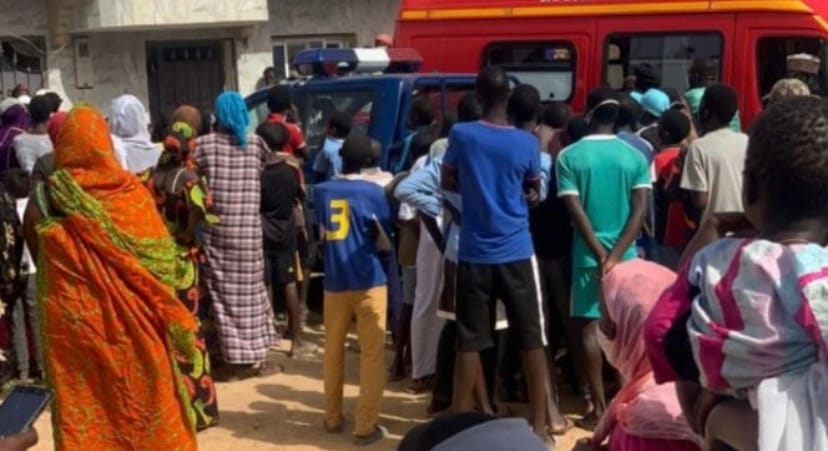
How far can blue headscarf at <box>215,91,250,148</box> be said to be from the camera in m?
6.41

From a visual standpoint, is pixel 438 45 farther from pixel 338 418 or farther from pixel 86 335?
pixel 86 335

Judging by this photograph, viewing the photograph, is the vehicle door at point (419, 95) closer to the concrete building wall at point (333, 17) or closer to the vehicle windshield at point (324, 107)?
the vehicle windshield at point (324, 107)

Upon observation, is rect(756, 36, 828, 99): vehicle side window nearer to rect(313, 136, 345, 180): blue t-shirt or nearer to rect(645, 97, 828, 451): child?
rect(313, 136, 345, 180): blue t-shirt

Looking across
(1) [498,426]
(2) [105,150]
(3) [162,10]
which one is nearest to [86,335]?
(2) [105,150]

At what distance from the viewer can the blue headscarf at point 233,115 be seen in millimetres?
6410

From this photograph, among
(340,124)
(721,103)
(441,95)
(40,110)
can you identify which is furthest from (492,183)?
(40,110)

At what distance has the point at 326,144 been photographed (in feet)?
25.5

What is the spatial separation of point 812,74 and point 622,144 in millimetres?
3395

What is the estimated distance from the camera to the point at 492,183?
518cm

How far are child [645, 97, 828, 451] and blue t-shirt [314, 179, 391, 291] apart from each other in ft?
11.5

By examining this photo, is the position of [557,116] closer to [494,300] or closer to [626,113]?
[626,113]

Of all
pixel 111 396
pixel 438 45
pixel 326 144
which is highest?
pixel 438 45

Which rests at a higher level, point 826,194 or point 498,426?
point 826,194

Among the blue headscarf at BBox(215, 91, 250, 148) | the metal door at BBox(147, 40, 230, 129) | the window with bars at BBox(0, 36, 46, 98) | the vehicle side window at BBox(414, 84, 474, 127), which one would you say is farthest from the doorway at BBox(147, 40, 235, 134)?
the blue headscarf at BBox(215, 91, 250, 148)
